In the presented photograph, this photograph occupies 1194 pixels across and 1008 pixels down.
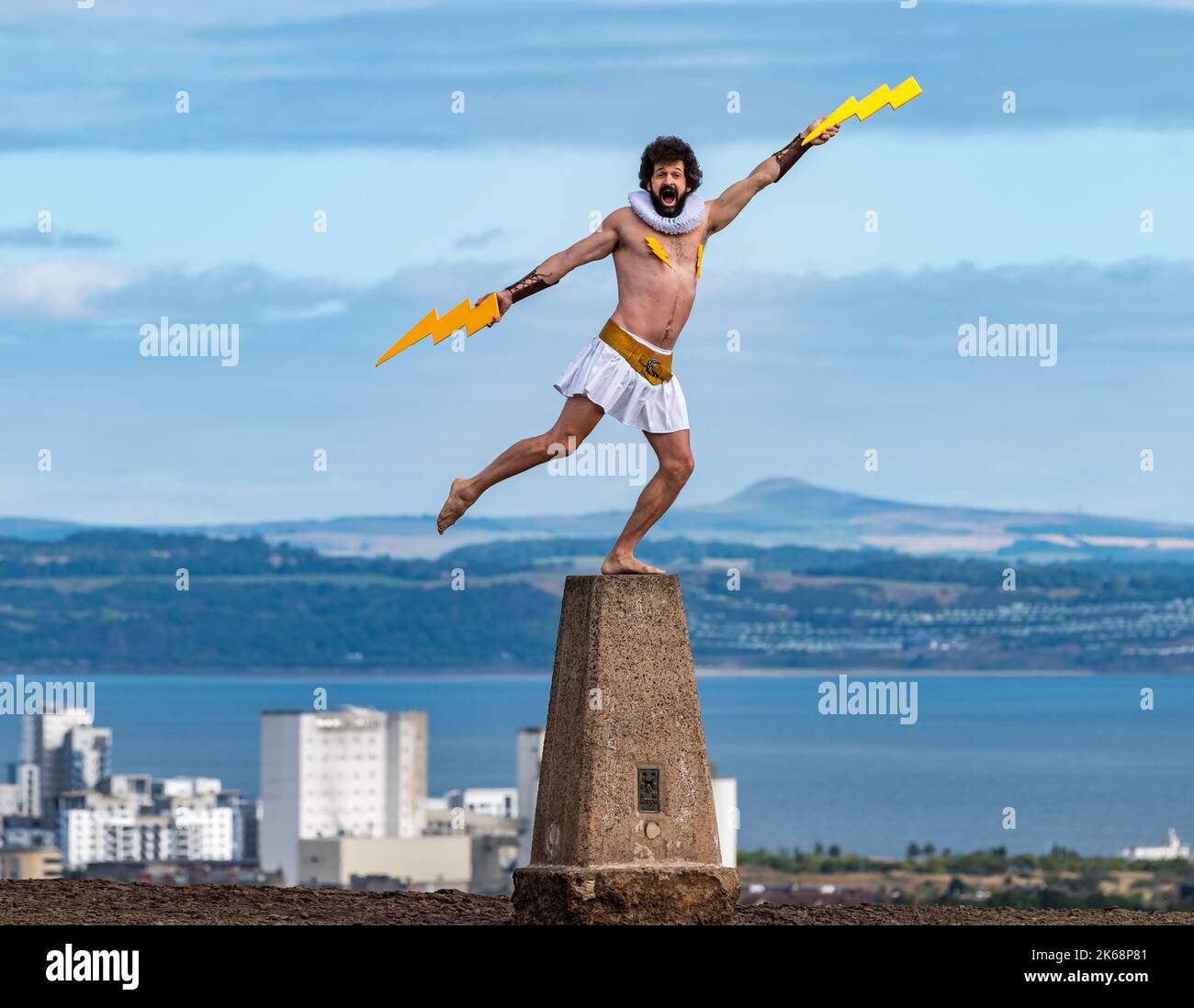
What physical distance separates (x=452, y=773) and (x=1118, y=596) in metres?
57.1

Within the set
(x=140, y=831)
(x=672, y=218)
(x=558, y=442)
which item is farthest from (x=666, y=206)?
(x=140, y=831)

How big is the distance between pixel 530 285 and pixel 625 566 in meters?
2.02

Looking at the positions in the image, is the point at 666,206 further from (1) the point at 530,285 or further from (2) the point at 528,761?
(2) the point at 528,761

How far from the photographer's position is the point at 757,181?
17.9 meters

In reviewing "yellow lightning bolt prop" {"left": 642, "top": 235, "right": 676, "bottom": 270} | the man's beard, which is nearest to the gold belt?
"yellow lightning bolt prop" {"left": 642, "top": 235, "right": 676, "bottom": 270}

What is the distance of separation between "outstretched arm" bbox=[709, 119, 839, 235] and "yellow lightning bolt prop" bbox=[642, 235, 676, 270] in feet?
1.63

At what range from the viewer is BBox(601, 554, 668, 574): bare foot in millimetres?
17547

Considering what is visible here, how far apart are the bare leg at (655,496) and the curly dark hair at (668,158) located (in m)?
1.76

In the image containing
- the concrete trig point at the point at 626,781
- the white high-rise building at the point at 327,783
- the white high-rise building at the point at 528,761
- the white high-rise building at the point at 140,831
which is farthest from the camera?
the white high-rise building at the point at 140,831

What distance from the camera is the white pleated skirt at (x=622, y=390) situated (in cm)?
1747

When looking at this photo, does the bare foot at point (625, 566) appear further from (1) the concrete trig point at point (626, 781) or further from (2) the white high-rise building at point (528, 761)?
(2) the white high-rise building at point (528, 761)

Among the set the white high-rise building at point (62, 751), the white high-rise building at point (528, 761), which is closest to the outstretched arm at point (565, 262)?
the white high-rise building at point (528, 761)

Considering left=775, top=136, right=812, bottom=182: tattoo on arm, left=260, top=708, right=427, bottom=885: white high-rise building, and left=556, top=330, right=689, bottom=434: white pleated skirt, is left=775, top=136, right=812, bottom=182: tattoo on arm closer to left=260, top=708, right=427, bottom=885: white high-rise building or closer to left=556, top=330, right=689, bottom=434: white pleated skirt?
left=556, top=330, right=689, bottom=434: white pleated skirt
